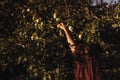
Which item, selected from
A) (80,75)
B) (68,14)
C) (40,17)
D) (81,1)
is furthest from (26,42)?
(80,75)

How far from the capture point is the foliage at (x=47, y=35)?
1174 cm

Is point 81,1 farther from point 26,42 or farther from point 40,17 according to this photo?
point 26,42

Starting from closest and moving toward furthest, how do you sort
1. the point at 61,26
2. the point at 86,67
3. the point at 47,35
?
the point at 86,67 < the point at 61,26 < the point at 47,35

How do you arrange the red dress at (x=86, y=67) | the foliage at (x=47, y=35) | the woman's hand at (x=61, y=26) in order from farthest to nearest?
the foliage at (x=47, y=35), the woman's hand at (x=61, y=26), the red dress at (x=86, y=67)

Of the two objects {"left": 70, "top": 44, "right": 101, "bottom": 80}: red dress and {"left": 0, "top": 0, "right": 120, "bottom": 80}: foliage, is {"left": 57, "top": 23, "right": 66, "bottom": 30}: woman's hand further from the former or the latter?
{"left": 70, "top": 44, "right": 101, "bottom": 80}: red dress

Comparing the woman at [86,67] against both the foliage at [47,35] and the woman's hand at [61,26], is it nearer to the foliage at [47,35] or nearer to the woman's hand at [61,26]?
the foliage at [47,35]

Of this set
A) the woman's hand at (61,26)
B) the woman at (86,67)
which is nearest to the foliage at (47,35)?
the woman's hand at (61,26)

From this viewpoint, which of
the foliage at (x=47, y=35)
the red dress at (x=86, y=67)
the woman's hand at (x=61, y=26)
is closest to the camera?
the red dress at (x=86, y=67)

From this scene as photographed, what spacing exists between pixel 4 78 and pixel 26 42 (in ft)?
7.92

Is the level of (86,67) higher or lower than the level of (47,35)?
higher

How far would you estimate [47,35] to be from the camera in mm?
12094

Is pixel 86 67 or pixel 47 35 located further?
pixel 47 35

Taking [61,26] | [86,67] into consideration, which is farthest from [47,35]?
[86,67]

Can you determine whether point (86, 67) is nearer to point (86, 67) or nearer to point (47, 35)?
point (86, 67)
